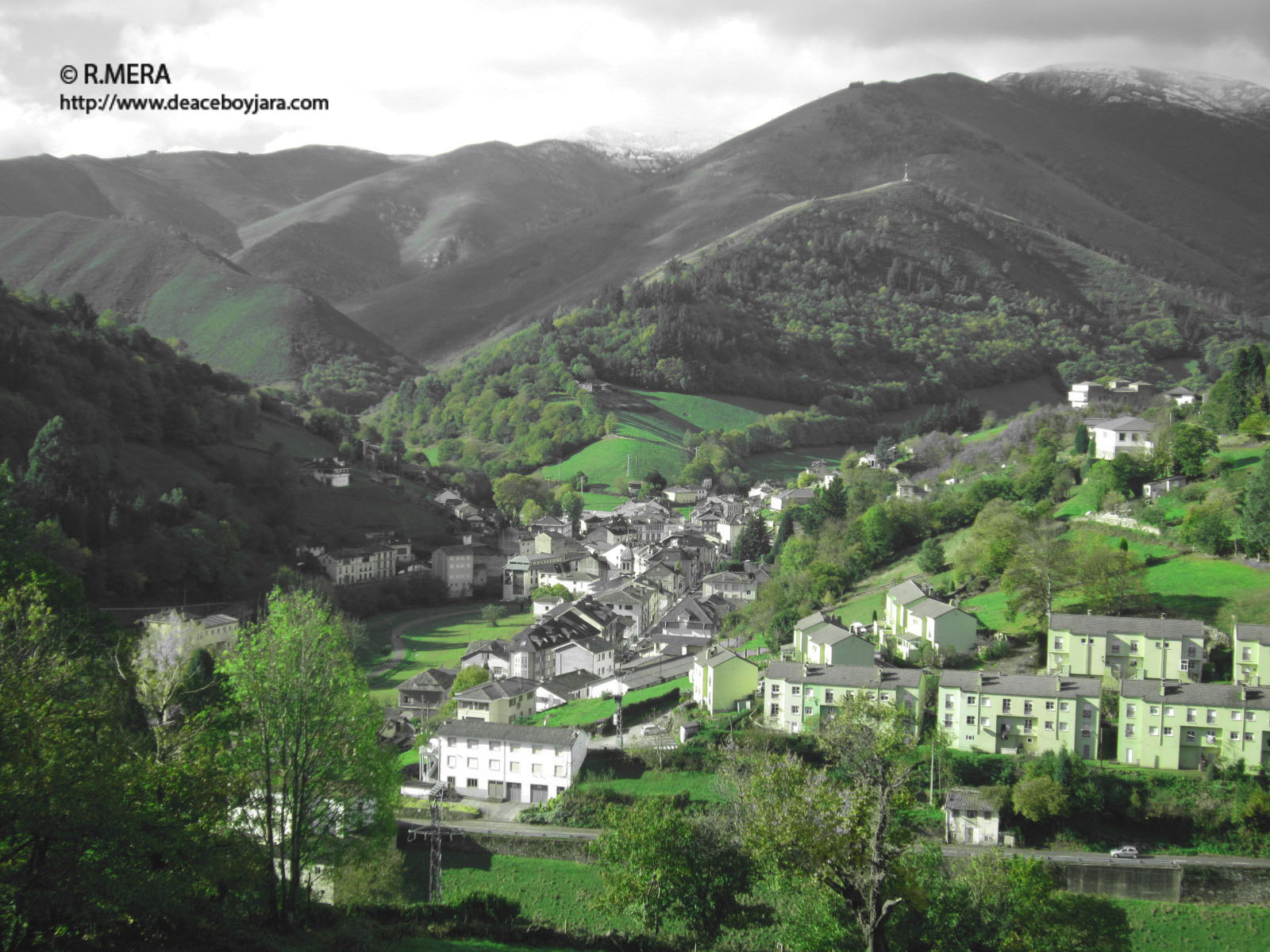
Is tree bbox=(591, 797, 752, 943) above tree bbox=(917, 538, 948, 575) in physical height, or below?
below

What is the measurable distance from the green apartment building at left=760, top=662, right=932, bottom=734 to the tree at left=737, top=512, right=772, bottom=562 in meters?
26.1

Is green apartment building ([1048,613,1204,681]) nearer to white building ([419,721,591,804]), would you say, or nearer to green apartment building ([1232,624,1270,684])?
green apartment building ([1232,624,1270,684])

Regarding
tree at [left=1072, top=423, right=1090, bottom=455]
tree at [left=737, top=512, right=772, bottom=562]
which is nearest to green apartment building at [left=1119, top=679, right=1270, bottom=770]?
tree at [left=1072, top=423, right=1090, bottom=455]

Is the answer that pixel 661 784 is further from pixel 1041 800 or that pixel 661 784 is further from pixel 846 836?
pixel 846 836

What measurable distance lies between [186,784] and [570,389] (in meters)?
94.4

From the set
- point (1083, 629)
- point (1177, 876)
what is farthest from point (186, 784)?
point (1083, 629)

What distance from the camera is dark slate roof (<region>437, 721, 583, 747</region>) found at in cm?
2679

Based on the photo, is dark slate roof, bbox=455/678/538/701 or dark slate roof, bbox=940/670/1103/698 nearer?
dark slate roof, bbox=940/670/1103/698

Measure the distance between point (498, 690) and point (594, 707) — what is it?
112 inches

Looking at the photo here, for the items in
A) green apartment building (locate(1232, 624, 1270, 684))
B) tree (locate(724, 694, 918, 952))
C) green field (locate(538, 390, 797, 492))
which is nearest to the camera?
tree (locate(724, 694, 918, 952))

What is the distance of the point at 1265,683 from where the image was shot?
83.7 ft

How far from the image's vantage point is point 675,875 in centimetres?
1661

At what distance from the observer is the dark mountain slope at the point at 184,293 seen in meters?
133

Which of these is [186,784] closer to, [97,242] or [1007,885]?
[1007,885]
